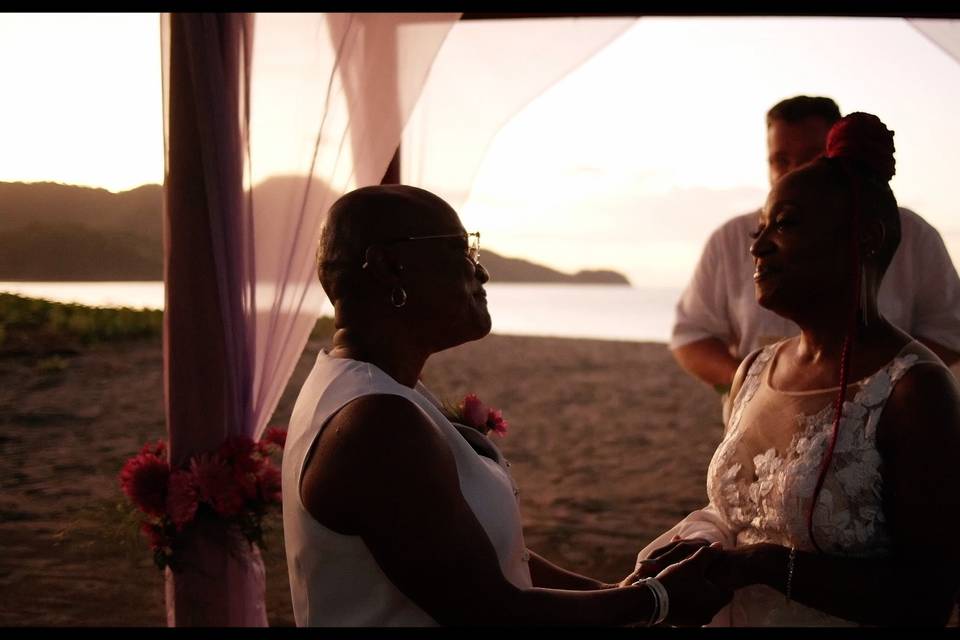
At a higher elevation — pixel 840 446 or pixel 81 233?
pixel 81 233

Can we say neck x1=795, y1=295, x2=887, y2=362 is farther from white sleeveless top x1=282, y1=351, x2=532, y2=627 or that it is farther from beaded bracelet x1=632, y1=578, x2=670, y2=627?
white sleeveless top x1=282, y1=351, x2=532, y2=627

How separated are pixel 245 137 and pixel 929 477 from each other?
2253 mm

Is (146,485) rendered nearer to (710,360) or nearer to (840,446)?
(710,360)

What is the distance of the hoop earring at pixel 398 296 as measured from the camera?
1575mm

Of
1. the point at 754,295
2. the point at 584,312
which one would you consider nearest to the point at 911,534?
the point at 754,295

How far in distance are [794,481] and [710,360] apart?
1638 mm

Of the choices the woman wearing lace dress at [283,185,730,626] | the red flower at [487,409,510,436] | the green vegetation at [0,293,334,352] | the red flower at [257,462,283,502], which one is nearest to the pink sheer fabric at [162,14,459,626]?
the red flower at [257,462,283,502]

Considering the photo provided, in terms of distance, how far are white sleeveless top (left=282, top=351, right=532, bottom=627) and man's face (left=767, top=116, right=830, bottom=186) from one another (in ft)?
5.86

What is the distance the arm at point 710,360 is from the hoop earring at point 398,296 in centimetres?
190

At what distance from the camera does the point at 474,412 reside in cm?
210

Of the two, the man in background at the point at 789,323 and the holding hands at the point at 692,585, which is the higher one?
the man in background at the point at 789,323

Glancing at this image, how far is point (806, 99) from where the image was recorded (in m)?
2.98

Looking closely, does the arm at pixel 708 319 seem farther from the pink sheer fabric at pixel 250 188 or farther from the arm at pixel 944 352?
the pink sheer fabric at pixel 250 188

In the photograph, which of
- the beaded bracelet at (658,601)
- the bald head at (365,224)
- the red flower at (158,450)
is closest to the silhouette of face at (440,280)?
the bald head at (365,224)
